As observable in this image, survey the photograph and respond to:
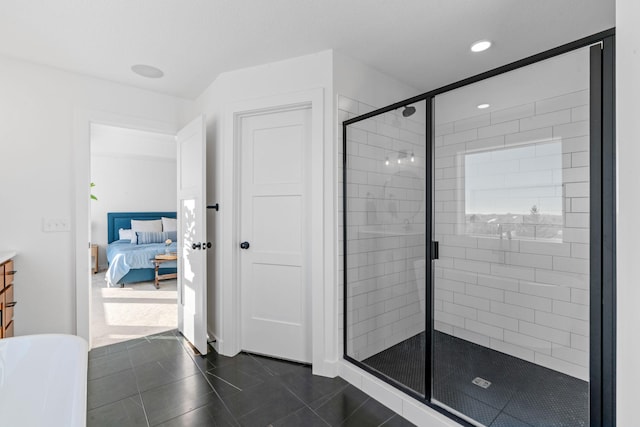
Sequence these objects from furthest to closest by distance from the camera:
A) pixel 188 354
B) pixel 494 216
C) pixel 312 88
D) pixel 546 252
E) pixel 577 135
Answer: pixel 188 354, pixel 312 88, pixel 494 216, pixel 546 252, pixel 577 135

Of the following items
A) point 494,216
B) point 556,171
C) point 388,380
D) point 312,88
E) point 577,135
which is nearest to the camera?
point 577,135

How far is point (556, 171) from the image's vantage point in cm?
166

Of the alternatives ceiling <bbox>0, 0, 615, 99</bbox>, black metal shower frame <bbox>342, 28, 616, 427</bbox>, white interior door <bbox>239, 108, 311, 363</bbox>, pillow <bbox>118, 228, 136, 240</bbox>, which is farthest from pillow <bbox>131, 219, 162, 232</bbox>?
black metal shower frame <bbox>342, 28, 616, 427</bbox>

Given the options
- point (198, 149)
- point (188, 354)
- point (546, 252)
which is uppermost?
point (198, 149)

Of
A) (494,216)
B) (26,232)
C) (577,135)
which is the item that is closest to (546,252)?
(494,216)

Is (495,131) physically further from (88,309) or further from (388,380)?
(88,309)

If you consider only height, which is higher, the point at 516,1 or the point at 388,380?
the point at 516,1

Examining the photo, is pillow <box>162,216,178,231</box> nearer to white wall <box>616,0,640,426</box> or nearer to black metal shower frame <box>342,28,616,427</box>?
black metal shower frame <box>342,28,616,427</box>

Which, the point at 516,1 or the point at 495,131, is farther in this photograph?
the point at 495,131

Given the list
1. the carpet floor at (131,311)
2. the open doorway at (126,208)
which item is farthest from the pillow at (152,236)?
the carpet floor at (131,311)

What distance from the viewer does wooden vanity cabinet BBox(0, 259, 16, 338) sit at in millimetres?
2055

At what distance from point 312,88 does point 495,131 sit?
1321mm

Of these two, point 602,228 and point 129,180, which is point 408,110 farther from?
point 129,180

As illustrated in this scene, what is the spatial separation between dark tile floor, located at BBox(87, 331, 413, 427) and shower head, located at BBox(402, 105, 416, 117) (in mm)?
1854
